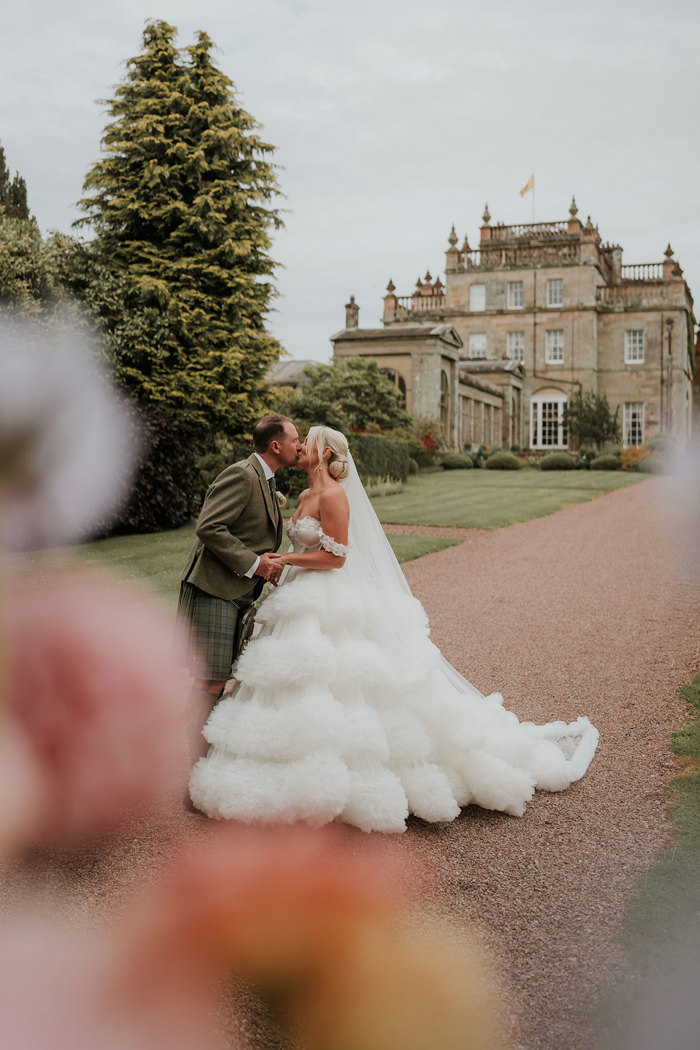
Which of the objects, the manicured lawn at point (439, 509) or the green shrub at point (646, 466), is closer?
the manicured lawn at point (439, 509)

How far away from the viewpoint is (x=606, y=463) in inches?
1313

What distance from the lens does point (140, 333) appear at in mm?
16453

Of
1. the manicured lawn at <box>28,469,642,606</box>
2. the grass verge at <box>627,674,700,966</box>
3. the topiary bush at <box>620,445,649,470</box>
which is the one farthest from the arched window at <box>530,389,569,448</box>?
the grass verge at <box>627,674,700,966</box>

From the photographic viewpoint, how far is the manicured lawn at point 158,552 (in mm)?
9742

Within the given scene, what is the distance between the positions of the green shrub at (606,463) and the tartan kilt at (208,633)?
3134 cm

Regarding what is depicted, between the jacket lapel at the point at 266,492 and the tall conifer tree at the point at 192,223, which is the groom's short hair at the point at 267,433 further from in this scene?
the tall conifer tree at the point at 192,223

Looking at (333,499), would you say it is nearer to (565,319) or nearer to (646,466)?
(646,466)

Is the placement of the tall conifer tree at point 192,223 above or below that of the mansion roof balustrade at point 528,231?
below

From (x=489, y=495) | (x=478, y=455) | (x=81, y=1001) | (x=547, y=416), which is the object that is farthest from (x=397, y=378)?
(x=81, y=1001)

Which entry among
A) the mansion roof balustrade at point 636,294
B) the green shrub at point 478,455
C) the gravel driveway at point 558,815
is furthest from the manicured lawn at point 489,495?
the mansion roof balustrade at point 636,294

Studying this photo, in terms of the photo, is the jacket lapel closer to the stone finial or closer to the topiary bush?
the topiary bush

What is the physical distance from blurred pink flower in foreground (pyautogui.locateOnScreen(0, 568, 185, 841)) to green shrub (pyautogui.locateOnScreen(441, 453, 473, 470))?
907 inches

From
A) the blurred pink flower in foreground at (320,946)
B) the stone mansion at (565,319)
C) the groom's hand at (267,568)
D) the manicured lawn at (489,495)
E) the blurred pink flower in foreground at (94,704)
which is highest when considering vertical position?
the stone mansion at (565,319)

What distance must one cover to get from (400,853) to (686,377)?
52967 mm
